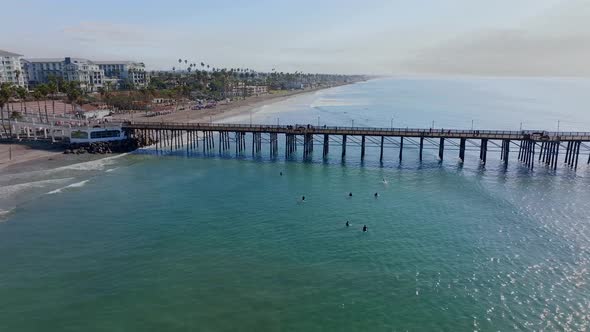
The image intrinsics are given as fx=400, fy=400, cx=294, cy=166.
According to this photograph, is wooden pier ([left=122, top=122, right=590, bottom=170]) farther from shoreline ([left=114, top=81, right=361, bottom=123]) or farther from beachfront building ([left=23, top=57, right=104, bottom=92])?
beachfront building ([left=23, top=57, right=104, bottom=92])

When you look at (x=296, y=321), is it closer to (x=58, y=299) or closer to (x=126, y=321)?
(x=126, y=321)

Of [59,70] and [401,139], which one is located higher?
[59,70]

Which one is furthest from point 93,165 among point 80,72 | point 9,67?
point 80,72

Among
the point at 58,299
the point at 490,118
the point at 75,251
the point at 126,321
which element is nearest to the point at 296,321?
the point at 126,321

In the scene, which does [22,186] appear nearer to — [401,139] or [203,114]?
[401,139]

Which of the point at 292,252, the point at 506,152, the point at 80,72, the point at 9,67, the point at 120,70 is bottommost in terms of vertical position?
the point at 292,252

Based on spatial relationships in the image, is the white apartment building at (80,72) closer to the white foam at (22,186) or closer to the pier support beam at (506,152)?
the white foam at (22,186)

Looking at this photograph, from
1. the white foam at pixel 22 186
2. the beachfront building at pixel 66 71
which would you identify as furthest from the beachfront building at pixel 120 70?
the white foam at pixel 22 186

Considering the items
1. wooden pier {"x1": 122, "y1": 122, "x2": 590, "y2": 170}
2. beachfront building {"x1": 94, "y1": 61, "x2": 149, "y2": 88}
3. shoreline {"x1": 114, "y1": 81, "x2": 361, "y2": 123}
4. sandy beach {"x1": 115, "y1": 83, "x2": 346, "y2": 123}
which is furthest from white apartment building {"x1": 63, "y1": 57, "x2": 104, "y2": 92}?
Answer: wooden pier {"x1": 122, "y1": 122, "x2": 590, "y2": 170}
